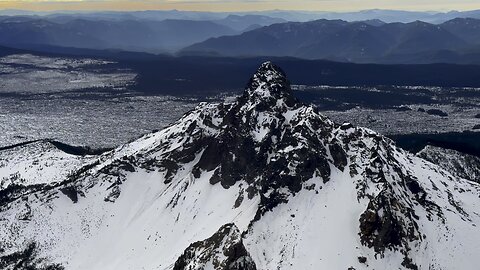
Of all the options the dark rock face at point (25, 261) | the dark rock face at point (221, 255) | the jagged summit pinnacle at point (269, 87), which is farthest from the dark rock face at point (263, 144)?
the dark rock face at point (25, 261)

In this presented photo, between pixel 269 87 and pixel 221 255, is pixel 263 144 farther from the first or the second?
pixel 221 255

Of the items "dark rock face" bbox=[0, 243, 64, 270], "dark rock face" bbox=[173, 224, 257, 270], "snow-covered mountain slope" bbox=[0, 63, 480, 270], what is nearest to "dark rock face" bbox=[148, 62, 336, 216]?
"snow-covered mountain slope" bbox=[0, 63, 480, 270]

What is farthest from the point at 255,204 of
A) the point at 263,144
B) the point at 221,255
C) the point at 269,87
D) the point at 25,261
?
the point at 25,261

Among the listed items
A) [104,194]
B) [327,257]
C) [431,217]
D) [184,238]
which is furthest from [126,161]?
[431,217]

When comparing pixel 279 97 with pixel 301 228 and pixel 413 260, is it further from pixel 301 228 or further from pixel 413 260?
pixel 413 260

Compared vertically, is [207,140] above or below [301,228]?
above

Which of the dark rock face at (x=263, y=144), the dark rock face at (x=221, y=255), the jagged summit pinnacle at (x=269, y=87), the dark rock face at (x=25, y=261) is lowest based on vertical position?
the dark rock face at (x=25, y=261)

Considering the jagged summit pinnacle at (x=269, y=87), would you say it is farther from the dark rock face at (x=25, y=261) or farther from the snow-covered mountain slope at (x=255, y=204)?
the dark rock face at (x=25, y=261)
